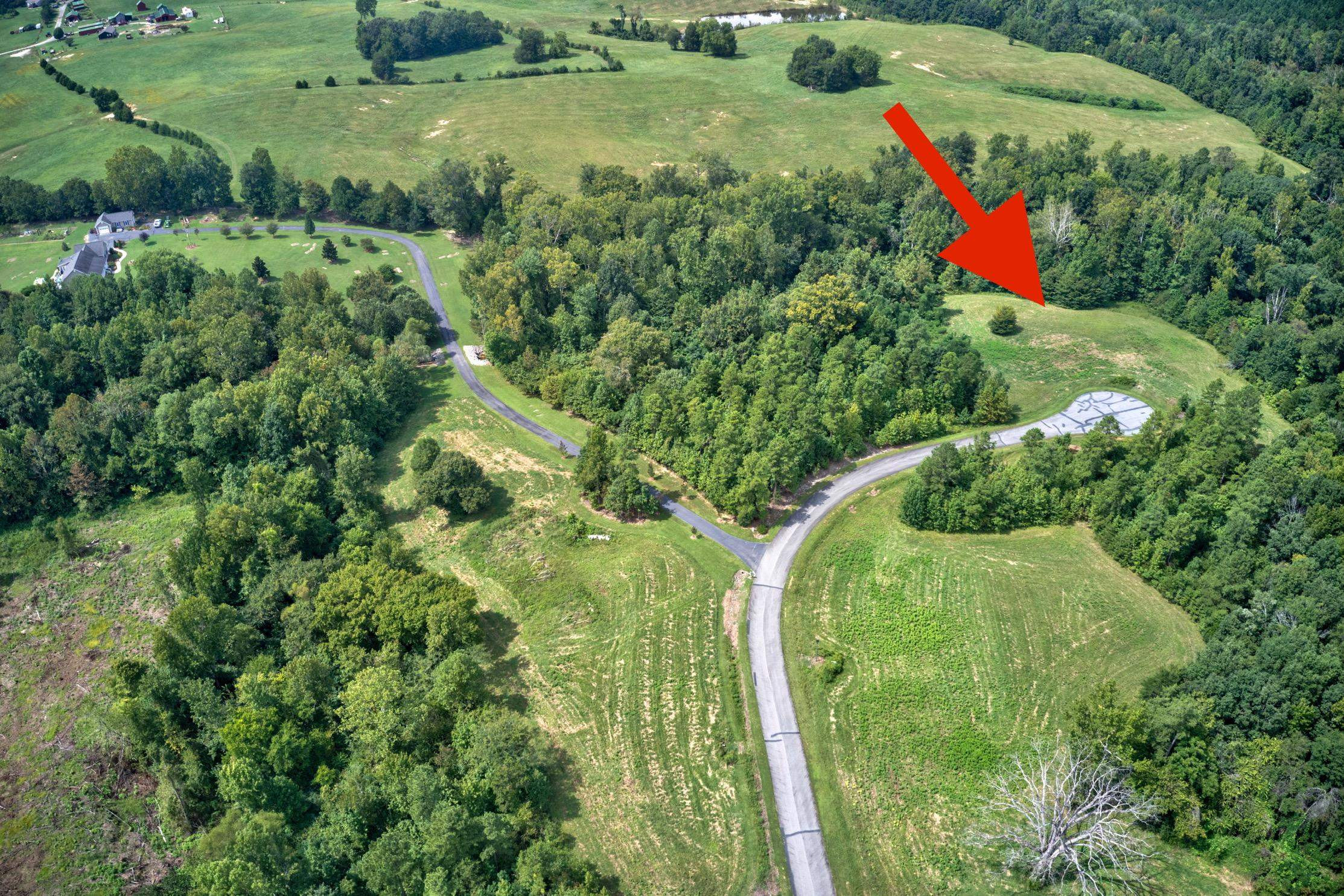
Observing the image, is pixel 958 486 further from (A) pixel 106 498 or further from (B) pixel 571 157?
(B) pixel 571 157

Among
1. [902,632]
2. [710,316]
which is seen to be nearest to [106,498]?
[710,316]

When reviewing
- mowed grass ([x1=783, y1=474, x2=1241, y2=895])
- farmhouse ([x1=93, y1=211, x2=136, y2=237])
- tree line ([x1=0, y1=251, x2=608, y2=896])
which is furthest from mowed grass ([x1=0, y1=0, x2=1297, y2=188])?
mowed grass ([x1=783, y1=474, x2=1241, y2=895])

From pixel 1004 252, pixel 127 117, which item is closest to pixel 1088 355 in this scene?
pixel 1004 252

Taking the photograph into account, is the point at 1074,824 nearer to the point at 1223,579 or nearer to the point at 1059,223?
the point at 1223,579

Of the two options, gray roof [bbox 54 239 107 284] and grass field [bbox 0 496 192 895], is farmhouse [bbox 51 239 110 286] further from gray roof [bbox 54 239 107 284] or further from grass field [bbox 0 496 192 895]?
grass field [bbox 0 496 192 895]

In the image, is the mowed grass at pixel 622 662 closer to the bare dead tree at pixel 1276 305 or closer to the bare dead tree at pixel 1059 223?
the bare dead tree at pixel 1059 223

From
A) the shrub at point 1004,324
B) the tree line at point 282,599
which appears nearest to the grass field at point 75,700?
the tree line at point 282,599
